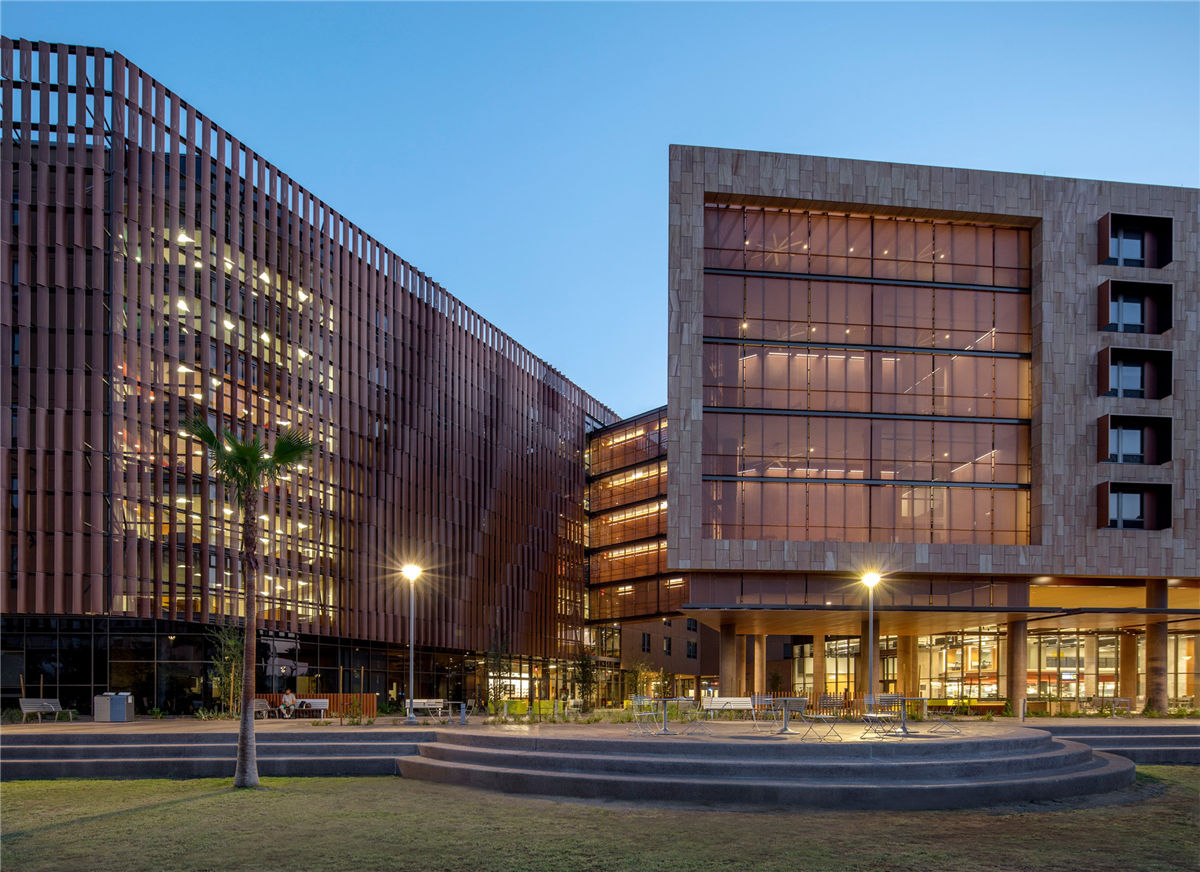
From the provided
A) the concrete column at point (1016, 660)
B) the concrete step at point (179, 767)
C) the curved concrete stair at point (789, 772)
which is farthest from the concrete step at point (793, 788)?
the concrete column at point (1016, 660)

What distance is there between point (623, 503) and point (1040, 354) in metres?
48.6

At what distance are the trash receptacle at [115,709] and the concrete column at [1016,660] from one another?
34.4 m

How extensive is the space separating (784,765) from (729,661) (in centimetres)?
2966

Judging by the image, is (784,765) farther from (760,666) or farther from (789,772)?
(760,666)

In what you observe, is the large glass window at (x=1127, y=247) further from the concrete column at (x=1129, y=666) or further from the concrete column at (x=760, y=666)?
the concrete column at (x=760, y=666)

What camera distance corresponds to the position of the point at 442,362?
2938 inches

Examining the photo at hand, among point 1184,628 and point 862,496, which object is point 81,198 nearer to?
point 862,496

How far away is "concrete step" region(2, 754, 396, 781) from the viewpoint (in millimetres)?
23875

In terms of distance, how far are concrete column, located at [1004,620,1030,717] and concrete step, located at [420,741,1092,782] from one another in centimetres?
2384

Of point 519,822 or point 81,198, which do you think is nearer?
point 519,822

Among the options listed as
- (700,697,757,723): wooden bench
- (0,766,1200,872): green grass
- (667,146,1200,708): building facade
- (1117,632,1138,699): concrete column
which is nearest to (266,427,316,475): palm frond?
(0,766,1200,872): green grass

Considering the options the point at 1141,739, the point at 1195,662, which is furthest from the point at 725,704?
the point at 1195,662

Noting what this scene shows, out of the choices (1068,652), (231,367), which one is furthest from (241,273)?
(1068,652)

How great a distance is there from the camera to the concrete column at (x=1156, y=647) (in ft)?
149
